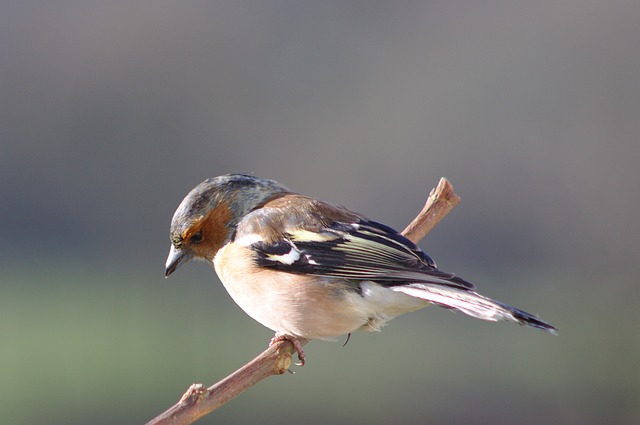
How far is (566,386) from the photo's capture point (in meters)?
10.1

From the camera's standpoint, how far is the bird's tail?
88.4 inches

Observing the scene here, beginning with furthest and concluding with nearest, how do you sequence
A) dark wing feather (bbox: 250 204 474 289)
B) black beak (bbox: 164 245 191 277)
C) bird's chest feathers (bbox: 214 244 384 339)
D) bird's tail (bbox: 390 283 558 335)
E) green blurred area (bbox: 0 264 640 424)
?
green blurred area (bbox: 0 264 640 424) < black beak (bbox: 164 245 191 277) < bird's chest feathers (bbox: 214 244 384 339) < dark wing feather (bbox: 250 204 474 289) < bird's tail (bbox: 390 283 558 335)

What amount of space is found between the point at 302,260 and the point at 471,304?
712 mm

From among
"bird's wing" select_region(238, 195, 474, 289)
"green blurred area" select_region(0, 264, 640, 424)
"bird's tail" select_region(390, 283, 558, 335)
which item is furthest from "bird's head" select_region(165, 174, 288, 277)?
"green blurred area" select_region(0, 264, 640, 424)

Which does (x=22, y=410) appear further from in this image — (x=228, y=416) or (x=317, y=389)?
(x=317, y=389)

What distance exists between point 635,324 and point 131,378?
19.6ft

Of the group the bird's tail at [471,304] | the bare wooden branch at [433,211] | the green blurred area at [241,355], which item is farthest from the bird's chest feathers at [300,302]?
the green blurred area at [241,355]

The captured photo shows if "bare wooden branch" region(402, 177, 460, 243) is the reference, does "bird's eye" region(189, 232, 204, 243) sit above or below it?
below

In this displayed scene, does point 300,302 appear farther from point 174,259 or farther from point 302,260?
point 174,259

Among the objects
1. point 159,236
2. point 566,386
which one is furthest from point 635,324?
point 159,236

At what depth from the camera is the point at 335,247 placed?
9.68 feet

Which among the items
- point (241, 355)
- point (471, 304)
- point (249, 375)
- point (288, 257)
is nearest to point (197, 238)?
point (288, 257)

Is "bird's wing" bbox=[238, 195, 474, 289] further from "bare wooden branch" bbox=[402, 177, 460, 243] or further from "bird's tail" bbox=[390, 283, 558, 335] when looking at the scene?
"bare wooden branch" bbox=[402, 177, 460, 243]

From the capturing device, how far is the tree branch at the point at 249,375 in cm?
227
